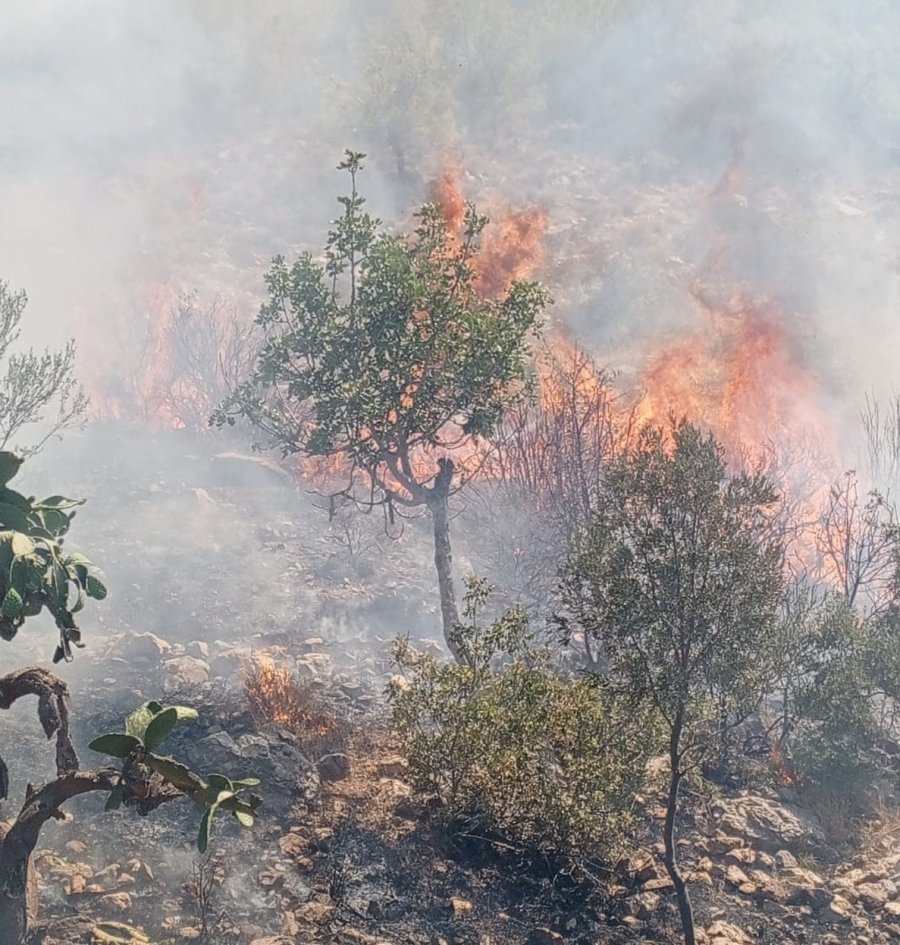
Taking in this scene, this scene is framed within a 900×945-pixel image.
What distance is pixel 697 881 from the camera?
497 inches

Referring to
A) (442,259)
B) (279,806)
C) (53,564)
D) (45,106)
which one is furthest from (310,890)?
(45,106)

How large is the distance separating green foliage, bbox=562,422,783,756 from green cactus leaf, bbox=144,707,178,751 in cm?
672

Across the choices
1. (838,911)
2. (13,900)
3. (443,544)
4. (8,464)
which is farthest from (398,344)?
(838,911)

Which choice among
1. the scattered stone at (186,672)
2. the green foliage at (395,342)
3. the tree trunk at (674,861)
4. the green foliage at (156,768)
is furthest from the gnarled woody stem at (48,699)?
the scattered stone at (186,672)

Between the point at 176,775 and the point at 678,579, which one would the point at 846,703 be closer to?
the point at 678,579

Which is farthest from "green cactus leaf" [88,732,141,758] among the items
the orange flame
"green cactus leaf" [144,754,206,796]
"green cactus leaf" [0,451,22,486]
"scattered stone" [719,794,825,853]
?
the orange flame

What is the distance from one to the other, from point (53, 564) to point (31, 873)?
→ 162 inches

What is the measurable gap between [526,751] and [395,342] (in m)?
9.09

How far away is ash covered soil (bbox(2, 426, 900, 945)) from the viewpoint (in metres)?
10.5

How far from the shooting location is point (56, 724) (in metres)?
6.40

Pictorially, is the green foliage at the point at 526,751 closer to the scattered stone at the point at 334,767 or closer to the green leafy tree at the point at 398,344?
the scattered stone at the point at 334,767

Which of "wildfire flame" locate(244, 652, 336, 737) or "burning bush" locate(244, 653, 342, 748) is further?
"wildfire flame" locate(244, 652, 336, 737)

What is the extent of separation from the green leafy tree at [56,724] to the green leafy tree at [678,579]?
665cm

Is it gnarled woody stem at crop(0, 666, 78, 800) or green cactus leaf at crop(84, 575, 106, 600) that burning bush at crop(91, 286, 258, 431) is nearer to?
gnarled woody stem at crop(0, 666, 78, 800)
